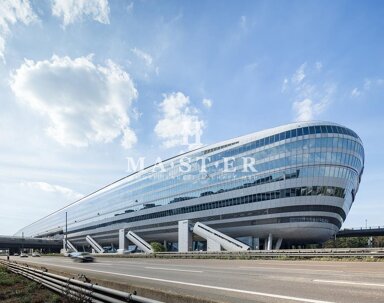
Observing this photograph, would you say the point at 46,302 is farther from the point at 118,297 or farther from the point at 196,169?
the point at 196,169

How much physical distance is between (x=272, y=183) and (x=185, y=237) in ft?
77.2

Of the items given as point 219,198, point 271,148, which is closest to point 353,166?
point 271,148

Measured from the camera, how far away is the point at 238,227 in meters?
67.2

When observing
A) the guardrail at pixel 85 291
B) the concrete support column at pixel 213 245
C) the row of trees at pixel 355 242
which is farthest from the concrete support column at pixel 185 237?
the guardrail at pixel 85 291

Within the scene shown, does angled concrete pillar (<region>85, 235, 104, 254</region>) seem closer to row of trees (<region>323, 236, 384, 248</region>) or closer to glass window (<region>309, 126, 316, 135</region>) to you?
row of trees (<region>323, 236, 384, 248</region>)

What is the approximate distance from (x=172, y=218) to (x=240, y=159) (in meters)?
24.7

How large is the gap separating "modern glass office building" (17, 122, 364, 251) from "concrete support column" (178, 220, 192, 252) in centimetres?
183

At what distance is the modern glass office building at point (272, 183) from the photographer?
58562mm

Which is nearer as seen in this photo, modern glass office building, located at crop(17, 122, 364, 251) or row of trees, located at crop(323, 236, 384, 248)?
modern glass office building, located at crop(17, 122, 364, 251)

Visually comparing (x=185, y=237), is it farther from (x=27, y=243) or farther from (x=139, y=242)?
(x=27, y=243)

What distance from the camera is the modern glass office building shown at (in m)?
58.6

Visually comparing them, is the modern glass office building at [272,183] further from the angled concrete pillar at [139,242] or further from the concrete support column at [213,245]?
the angled concrete pillar at [139,242]

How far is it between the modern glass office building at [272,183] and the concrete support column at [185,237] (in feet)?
6.01

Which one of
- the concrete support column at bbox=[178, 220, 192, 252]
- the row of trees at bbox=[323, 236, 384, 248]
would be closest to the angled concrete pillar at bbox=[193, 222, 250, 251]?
the concrete support column at bbox=[178, 220, 192, 252]
